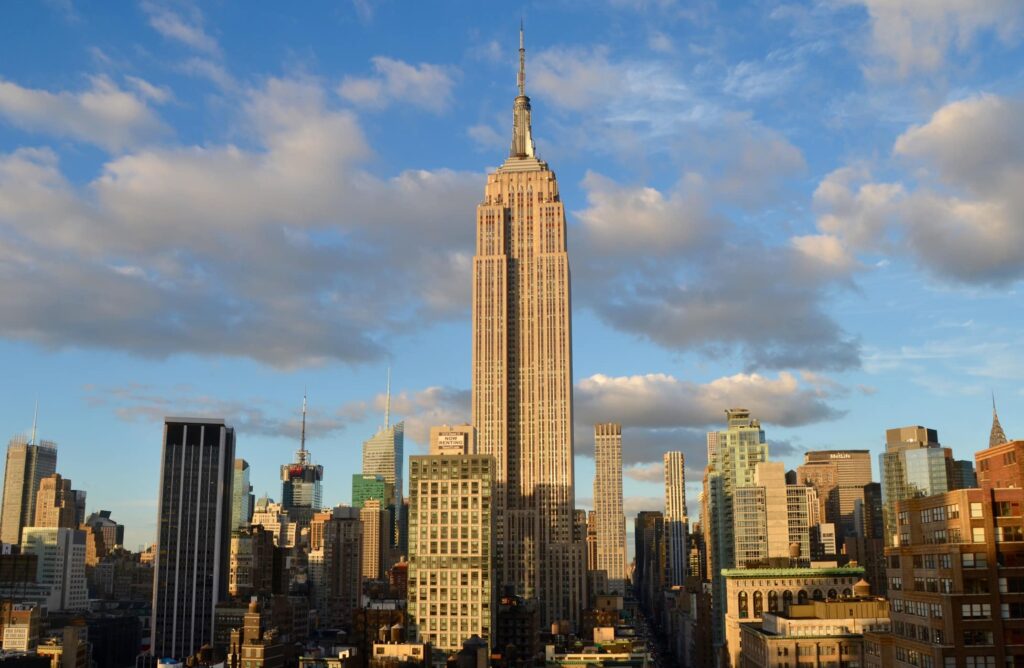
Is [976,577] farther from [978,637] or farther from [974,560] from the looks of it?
[978,637]

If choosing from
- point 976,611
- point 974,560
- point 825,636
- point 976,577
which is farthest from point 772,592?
point 974,560

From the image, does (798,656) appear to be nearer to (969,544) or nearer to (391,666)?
(969,544)

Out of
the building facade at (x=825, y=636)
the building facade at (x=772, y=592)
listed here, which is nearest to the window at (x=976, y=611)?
the building facade at (x=825, y=636)

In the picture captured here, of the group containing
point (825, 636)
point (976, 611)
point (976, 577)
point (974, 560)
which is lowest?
point (825, 636)

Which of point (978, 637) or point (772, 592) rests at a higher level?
point (772, 592)

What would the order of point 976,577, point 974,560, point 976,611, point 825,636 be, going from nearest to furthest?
1. point 976,611
2. point 976,577
3. point 974,560
4. point 825,636

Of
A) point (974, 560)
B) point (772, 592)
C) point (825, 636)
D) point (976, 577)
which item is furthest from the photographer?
point (772, 592)

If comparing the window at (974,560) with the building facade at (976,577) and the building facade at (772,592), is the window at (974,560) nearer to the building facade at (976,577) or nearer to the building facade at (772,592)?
the building facade at (976,577)

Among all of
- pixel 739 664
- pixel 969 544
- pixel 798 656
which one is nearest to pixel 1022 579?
pixel 969 544

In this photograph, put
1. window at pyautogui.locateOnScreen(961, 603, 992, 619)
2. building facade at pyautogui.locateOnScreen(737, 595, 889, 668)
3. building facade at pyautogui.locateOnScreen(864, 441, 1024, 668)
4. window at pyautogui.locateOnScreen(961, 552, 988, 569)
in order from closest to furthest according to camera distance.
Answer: building facade at pyautogui.locateOnScreen(864, 441, 1024, 668) → window at pyautogui.locateOnScreen(961, 603, 992, 619) → window at pyautogui.locateOnScreen(961, 552, 988, 569) → building facade at pyautogui.locateOnScreen(737, 595, 889, 668)

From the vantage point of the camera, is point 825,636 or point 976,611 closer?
point 976,611

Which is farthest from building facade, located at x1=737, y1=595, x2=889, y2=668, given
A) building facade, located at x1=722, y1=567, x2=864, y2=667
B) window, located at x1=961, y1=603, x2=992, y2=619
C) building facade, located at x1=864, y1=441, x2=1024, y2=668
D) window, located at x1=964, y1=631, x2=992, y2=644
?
window, located at x1=961, y1=603, x2=992, y2=619

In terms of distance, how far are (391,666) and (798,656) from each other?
7871 centimetres

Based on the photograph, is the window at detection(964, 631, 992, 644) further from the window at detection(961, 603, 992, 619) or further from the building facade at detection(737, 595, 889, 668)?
the building facade at detection(737, 595, 889, 668)
